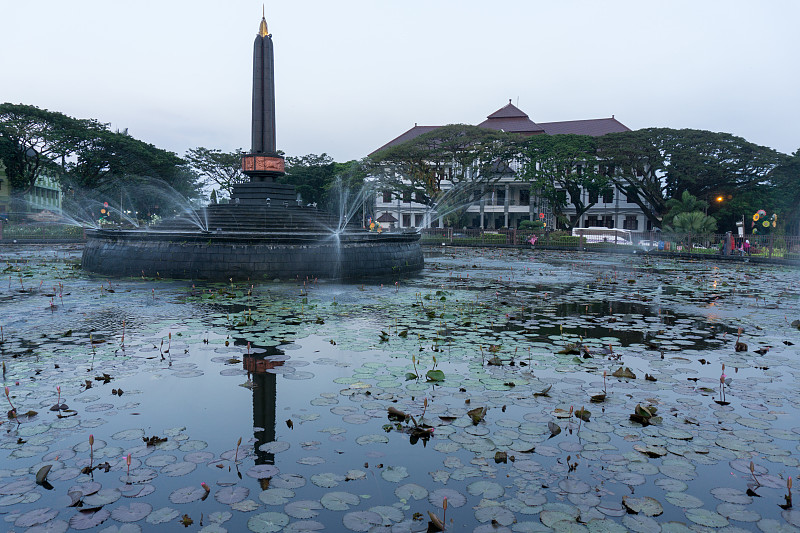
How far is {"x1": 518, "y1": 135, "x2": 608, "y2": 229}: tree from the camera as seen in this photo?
4353cm

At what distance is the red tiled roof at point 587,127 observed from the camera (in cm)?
5944

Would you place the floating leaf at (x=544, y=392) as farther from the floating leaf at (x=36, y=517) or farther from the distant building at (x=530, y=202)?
the distant building at (x=530, y=202)

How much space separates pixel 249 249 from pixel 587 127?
2198 inches

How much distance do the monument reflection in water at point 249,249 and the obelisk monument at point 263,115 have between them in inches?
72.8

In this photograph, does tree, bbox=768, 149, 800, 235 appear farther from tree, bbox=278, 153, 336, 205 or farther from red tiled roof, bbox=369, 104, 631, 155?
tree, bbox=278, 153, 336, 205

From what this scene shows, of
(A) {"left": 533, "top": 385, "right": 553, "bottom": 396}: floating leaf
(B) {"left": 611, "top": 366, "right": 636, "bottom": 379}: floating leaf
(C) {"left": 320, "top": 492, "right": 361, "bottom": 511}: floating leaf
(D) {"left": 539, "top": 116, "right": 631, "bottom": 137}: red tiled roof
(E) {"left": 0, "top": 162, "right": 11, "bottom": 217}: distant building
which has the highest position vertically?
(D) {"left": 539, "top": 116, "right": 631, "bottom": 137}: red tiled roof

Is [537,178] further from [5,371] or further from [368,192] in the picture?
[5,371]

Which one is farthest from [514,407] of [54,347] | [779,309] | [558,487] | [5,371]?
[779,309]

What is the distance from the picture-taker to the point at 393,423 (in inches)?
164

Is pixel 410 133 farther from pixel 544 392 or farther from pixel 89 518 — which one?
pixel 89 518

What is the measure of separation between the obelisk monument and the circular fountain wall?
4.76 m

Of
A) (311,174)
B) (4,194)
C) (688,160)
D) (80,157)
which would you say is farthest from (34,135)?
(688,160)

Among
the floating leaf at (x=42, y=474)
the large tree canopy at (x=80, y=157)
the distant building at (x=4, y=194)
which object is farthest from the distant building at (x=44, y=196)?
the floating leaf at (x=42, y=474)

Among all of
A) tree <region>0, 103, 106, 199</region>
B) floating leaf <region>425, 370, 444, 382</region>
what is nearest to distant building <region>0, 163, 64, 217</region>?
tree <region>0, 103, 106, 199</region>
